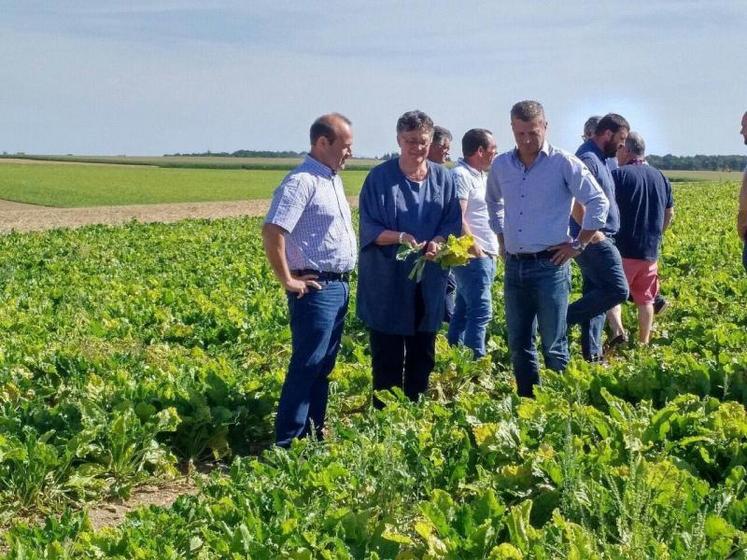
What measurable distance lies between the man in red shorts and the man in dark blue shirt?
680mm

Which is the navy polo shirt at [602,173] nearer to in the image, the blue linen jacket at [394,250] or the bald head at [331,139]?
the blue linen jacket at [394,250]

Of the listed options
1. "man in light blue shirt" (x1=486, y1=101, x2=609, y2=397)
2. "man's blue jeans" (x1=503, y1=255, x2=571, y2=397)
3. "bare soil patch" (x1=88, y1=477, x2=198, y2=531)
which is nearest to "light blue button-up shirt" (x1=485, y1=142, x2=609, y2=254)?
"man in light blue shirt" (x1=486, y1=101, x2=609, y2=397)

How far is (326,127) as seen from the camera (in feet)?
16.3

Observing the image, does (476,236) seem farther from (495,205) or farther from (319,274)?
(319,274)

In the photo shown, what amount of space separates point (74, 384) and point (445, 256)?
2.95 metres

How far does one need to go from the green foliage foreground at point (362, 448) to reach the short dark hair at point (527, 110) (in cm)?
157

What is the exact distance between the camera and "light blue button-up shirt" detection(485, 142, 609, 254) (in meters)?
5.46

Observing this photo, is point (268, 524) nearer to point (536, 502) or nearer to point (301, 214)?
point (536, 502)

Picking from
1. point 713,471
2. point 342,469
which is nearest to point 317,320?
point 342,469

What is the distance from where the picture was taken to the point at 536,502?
10.7 feet

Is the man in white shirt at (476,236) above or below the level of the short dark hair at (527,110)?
below

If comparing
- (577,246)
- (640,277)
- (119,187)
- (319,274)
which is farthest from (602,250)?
(119,187)

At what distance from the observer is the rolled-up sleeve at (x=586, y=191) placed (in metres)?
5.44

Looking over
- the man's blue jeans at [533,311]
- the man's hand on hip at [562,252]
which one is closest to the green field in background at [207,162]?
the man's blue jeans at [533,311]
